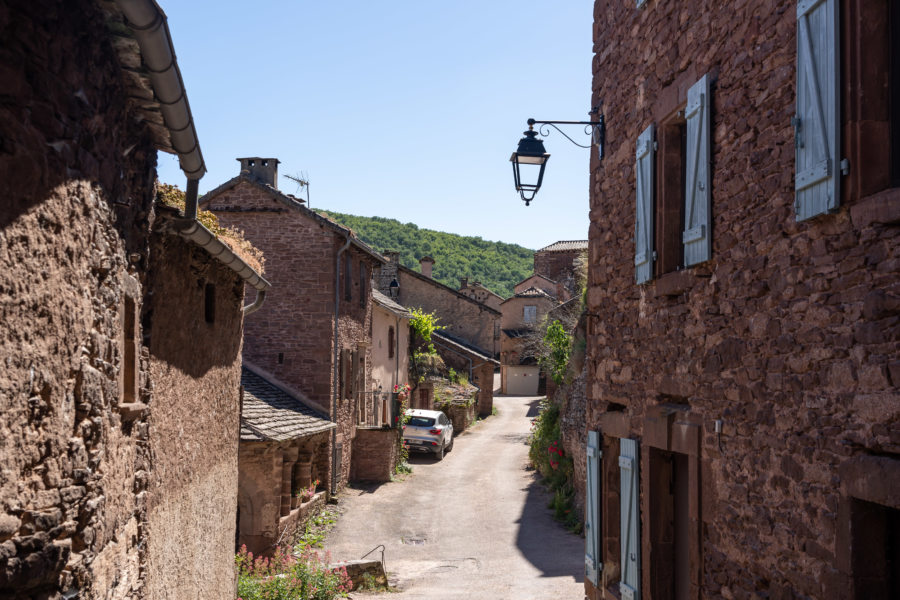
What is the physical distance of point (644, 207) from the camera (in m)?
7.20

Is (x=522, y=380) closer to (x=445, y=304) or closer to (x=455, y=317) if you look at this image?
(x=455, y=317)

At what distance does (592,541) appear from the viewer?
27.9ft

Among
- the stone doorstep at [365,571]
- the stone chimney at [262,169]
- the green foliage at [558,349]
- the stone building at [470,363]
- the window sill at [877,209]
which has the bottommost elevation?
the stone doorstep at [365,571]

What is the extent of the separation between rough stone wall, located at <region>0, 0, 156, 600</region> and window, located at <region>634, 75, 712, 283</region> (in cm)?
392

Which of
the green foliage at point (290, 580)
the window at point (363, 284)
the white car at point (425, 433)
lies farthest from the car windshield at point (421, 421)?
the green foliage at point (290, 580)

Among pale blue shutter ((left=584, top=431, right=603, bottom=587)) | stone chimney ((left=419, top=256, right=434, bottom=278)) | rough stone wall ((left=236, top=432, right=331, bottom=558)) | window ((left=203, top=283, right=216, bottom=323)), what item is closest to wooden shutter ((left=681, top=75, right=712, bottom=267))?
pale blue shutter ((left=584, top=431, right=603, bottom=587))

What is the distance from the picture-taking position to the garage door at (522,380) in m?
49.1

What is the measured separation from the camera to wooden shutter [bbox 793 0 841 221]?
14.2ft

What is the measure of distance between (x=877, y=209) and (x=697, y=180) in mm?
2268

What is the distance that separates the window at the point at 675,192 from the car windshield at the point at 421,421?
2115 cm

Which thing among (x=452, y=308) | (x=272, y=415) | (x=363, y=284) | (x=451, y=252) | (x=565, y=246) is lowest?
(x=272, y=415)

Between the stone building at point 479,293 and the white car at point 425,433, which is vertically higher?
the stone building at point 479,293

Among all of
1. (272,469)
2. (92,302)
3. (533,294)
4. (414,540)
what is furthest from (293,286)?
(533,294)

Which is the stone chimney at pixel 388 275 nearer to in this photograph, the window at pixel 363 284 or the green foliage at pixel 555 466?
the window at pixel 363 284
